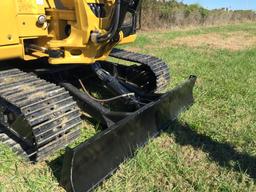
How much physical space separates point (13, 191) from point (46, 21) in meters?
2.07

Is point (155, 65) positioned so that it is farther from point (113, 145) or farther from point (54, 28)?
point (113, 145)

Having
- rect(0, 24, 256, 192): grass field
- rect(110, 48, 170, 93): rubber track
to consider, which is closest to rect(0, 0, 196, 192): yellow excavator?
rect(0, 24, 256, 192): grass field

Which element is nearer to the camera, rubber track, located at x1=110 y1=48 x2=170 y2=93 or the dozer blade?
the dozer blade

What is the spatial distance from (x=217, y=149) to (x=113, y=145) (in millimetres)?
1348

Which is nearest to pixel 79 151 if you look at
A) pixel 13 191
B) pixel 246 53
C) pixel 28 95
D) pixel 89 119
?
pixel 13 191

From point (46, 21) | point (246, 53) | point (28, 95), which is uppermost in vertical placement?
point (46, 21)

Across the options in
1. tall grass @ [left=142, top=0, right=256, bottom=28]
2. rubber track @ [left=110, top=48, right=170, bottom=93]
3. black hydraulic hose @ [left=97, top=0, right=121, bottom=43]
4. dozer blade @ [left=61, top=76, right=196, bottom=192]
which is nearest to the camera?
dozer blade @ [left=61, top=76, right=196, bottom=192]

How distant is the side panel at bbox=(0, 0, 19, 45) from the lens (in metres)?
4.04

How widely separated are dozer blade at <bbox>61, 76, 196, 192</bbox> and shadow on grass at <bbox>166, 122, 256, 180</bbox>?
215mm

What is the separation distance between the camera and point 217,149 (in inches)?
171

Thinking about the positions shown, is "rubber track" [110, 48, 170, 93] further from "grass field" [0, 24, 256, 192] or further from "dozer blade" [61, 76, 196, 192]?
"dozer blade" [61, 76, 196, 192]

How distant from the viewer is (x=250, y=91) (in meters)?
6.40

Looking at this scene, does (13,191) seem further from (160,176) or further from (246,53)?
(246,53)

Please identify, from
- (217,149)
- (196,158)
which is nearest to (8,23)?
(196,158)
